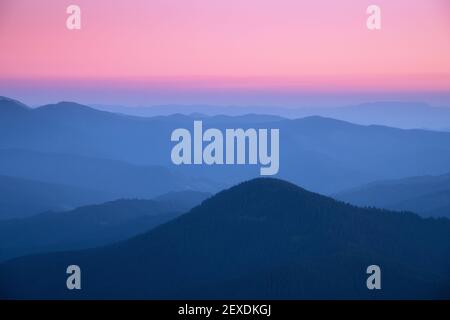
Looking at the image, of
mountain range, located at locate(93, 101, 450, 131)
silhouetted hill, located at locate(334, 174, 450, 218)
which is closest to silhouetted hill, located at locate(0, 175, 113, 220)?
mountain range, located at locate(93, 101, 450, 131)

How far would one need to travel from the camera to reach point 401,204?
6012mm

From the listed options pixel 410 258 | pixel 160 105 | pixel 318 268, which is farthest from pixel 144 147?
pixel 410 258

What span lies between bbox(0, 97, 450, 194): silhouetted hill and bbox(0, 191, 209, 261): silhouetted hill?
0.23m

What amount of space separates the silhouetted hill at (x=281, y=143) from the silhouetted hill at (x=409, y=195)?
0.14 feet

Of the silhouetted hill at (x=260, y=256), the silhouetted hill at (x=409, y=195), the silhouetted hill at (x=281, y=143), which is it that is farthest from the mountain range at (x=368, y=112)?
the silhouetted hill at (x=260, y=256)

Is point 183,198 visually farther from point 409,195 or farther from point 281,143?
point 409,195

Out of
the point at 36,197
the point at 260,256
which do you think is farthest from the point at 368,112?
the point at 36,197

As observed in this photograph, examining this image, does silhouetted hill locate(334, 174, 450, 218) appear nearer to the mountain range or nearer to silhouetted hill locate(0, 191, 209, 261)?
the mountain range

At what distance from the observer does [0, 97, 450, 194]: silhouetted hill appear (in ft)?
19.5

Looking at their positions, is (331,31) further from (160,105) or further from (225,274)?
(225,274)

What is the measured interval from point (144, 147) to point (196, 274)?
72 centimetres

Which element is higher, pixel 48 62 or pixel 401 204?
pixel 48 62

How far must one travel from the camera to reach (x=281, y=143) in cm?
593

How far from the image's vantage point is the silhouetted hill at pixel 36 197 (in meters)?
6.02
